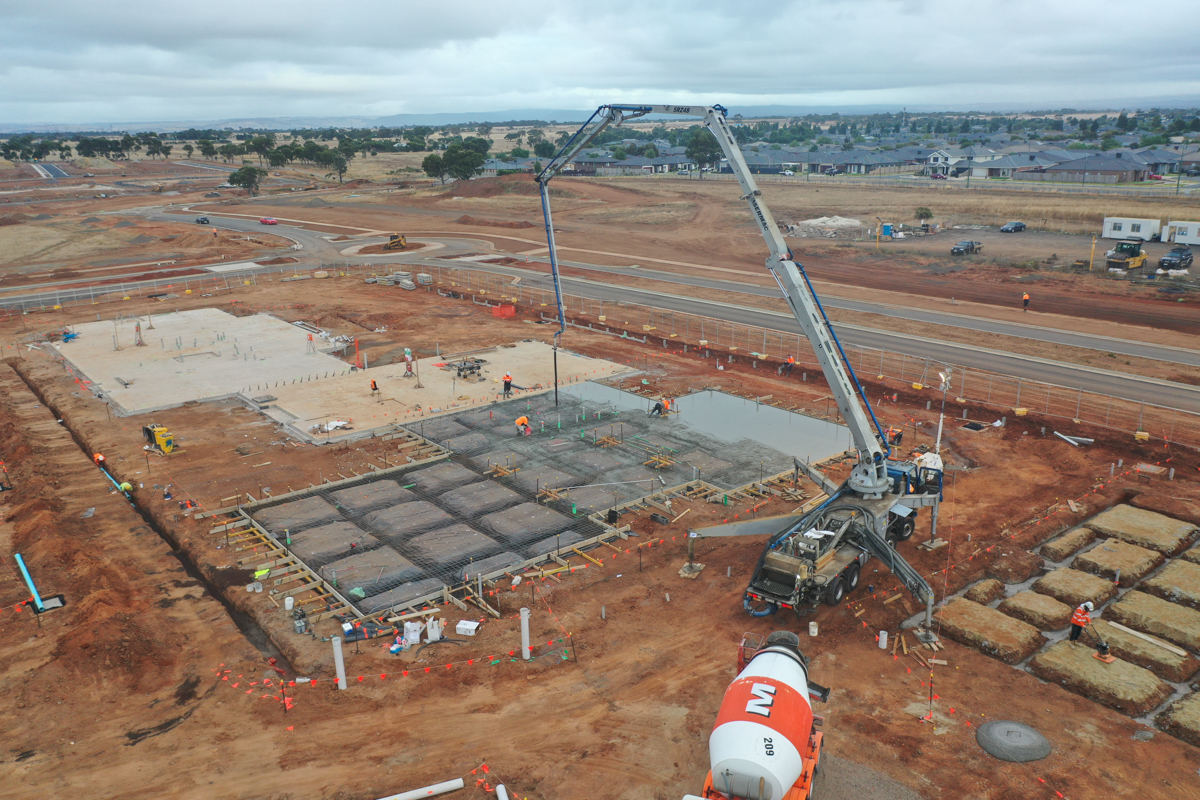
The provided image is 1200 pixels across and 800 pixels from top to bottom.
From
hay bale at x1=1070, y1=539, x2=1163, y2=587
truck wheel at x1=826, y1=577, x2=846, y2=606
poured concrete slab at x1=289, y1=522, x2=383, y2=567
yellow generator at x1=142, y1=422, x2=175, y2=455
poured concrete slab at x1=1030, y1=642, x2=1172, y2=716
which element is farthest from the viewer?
yellow generator at x1=142, y1=422, x2=175, y2=455

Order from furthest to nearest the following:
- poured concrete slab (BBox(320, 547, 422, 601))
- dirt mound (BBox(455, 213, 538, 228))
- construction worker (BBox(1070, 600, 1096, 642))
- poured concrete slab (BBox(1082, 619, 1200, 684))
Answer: dirt mound (BBox(455, 213, 538, 228)) → poured concrete slab (BBox(320, 547, 422, 601)) → construction worker (BBox(1070, 600, 1096, 642)) → poured concrete slab (BBox(1082, 619, 1200, 684))

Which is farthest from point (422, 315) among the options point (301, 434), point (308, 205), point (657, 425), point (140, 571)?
point (308, 205)

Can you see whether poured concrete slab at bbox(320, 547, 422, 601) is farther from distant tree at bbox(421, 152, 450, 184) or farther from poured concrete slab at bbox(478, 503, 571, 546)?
distant tree at bbox(421, 152, 450, 184)

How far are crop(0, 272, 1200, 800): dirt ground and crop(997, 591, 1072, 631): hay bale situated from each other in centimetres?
175

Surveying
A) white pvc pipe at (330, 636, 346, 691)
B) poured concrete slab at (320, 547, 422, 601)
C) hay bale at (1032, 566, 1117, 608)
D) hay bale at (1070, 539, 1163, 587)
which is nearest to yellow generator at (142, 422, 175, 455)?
poured concrete slab at (320, 547, 422, 601)

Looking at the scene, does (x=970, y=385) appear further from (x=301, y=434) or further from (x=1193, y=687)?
(x=301, y=434)

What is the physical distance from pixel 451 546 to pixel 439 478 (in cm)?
599

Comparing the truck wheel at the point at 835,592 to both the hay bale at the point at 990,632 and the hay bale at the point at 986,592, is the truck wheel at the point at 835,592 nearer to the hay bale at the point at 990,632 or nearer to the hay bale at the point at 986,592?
the hay bale at the point at 990,632

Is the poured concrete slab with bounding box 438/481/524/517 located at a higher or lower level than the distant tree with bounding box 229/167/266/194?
lower

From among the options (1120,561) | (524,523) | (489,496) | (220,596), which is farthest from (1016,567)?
(220,596)

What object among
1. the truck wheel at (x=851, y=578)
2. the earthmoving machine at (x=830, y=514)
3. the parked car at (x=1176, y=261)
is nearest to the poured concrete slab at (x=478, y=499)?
the earthmoving machine at (x=830, y=514)

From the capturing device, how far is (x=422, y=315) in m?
63.5

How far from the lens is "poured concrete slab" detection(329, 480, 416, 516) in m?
31.6

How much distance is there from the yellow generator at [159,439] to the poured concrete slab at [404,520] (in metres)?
12.7
